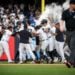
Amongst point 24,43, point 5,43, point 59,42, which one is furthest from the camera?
point 5,43

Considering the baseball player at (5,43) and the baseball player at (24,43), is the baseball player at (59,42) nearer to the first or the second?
the baseball player at (24,43)

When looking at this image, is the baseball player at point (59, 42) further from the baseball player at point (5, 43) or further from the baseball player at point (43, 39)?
the baseball player at point (5, 43)

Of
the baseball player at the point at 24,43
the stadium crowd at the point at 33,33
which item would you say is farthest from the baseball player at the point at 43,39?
the baseball player at the point at 24,43

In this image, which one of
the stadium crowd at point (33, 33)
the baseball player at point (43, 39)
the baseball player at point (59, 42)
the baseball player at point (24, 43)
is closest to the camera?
the baseball player at point (24, 43)

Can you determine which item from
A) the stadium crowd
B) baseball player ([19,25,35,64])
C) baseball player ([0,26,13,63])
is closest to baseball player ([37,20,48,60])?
the stadium crowd

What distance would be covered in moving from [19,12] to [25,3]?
537 mm

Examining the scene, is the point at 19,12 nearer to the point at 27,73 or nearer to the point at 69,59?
the point at 27,73

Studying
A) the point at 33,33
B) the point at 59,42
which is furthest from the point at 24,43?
the point at 59,42

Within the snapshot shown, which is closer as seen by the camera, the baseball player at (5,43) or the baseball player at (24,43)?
the baseball player at (24,43)

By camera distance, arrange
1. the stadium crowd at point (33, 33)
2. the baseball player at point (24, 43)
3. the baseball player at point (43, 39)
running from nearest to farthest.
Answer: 1. the baseball player at point (24, 43)
2. the stadium crowd at point (33, 33)
3. the baseball player at point (43, 39)

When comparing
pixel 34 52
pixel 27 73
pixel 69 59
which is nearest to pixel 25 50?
pixel 34 52

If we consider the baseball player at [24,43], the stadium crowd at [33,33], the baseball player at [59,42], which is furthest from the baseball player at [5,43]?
the baseball player at [59,42]

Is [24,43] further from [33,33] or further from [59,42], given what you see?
[59,42]

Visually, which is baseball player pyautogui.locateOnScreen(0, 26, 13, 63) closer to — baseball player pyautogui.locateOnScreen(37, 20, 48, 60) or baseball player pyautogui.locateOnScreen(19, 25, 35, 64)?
baseball player pyautogui.locateOnScreen(19, 25, 35, 64)
